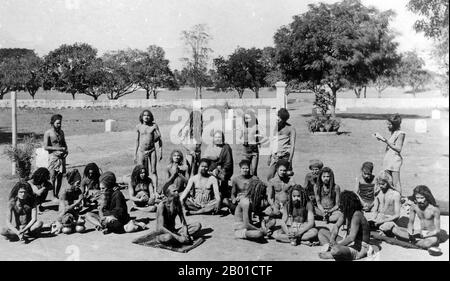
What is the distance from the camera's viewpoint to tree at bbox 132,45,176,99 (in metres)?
63.2

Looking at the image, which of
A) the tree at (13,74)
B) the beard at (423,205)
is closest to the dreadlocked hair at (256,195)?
the beard at (423,205)

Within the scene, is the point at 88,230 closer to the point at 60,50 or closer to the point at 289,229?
the point at 289,229

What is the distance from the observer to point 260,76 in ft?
222

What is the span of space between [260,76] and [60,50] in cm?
2845

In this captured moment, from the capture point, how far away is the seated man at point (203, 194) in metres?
7.80

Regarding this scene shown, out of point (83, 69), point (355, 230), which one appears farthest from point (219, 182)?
point (83, 69)

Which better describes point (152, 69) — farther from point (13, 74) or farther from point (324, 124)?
point (324, 124)

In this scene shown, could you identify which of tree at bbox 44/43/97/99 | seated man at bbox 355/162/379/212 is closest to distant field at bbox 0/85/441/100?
tree at bbox 44/43/97/99

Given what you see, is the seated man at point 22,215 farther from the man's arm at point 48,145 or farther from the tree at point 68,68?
the tree at point 68,68

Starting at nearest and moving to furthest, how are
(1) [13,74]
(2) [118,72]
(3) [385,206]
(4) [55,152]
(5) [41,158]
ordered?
(3) [385,206] < (4) [55,152] < (5) [41,158] < (1) [13,74] < (2) [118,72]

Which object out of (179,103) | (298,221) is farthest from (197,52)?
(298,221)

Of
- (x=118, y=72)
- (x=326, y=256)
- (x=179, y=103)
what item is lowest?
(x=326, y=256)

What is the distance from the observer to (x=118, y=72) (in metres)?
60.4

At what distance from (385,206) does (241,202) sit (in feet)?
7.27
